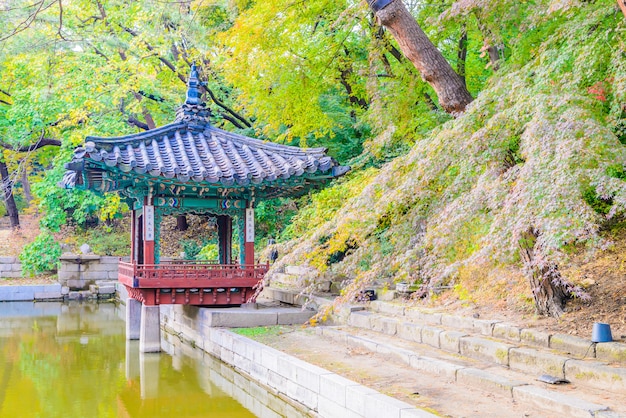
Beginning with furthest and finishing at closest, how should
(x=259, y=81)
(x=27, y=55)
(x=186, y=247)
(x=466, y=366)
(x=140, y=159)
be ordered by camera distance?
(x=186, y=247), (x=27, y=55), (x=259, y=81), (x=140, y=159), (x=466, y=366)

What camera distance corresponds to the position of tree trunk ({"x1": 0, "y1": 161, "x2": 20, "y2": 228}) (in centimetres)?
2302

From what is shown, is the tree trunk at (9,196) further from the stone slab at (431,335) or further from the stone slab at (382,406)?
the stone slab at (382,406)

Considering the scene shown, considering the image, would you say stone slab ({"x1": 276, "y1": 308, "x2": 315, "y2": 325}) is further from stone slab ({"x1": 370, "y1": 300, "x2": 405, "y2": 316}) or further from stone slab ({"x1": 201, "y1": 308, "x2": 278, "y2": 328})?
stone slab ({"x1": 370, "y1": 300, "x2": 405, "y2": 316})

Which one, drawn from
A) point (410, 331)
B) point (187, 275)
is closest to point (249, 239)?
point (187, 275)

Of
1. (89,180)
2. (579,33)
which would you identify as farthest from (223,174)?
(579,33)

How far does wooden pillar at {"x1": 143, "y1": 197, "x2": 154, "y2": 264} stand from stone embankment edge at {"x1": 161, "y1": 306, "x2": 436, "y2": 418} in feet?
5.51

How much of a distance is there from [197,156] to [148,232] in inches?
68.1

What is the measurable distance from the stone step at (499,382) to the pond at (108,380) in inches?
60.9

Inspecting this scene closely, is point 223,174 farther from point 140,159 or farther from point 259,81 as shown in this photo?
point 259,81

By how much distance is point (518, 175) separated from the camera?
15.5ft

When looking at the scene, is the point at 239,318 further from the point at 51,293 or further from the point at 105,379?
the point at 51,293

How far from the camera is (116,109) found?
65.8 feet

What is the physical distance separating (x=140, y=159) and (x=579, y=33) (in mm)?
7389

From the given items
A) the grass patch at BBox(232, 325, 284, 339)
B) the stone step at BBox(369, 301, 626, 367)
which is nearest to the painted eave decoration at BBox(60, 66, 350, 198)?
the grass patch at BBox(232, 325, 284, 339)
